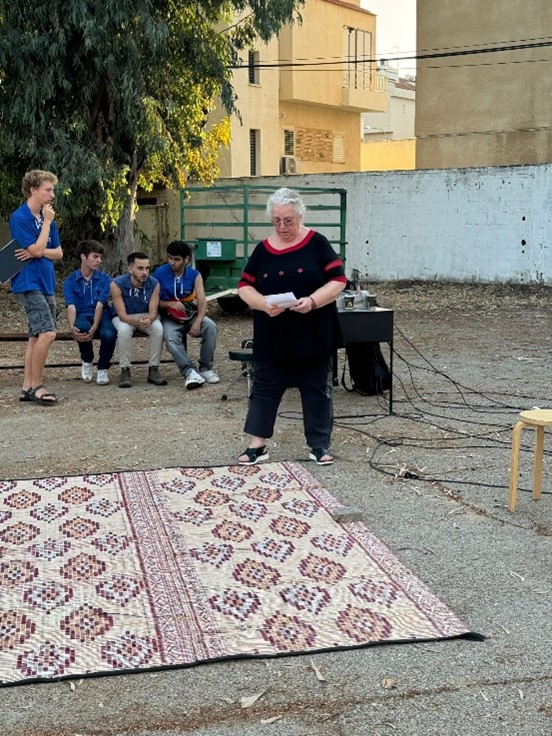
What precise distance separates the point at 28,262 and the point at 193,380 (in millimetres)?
1900

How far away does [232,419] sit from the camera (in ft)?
24.4

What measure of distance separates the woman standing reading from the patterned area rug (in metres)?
0.63

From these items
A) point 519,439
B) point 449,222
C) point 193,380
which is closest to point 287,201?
point 519,439

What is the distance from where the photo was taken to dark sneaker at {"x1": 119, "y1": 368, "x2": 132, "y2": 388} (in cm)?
886

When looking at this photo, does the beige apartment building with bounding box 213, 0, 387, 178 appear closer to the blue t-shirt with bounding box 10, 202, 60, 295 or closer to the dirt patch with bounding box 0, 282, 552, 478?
the dirt patch with bounding box 0, 282, 552, 478

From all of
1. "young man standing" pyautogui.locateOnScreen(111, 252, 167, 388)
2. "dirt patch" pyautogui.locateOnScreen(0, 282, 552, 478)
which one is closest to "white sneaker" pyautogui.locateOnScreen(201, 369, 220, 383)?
"dirt patch" pyautogui.locateOnScreen(0, 282, 552, 478)

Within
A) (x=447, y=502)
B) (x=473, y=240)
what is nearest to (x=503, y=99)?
(x=473, y=240)

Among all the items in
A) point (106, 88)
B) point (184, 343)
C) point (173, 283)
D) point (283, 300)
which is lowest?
point (184, 343)

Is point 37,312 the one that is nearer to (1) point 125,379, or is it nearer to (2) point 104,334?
(2) point 104,334

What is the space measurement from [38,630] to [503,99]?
77.0 ft

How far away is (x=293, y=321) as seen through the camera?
5.78 m

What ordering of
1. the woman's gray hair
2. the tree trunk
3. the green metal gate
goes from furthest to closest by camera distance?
the tree trunk < the green metal gate < the woman's gray hair

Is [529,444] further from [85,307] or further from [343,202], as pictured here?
[343,202]

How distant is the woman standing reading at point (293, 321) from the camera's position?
18.7 feet
